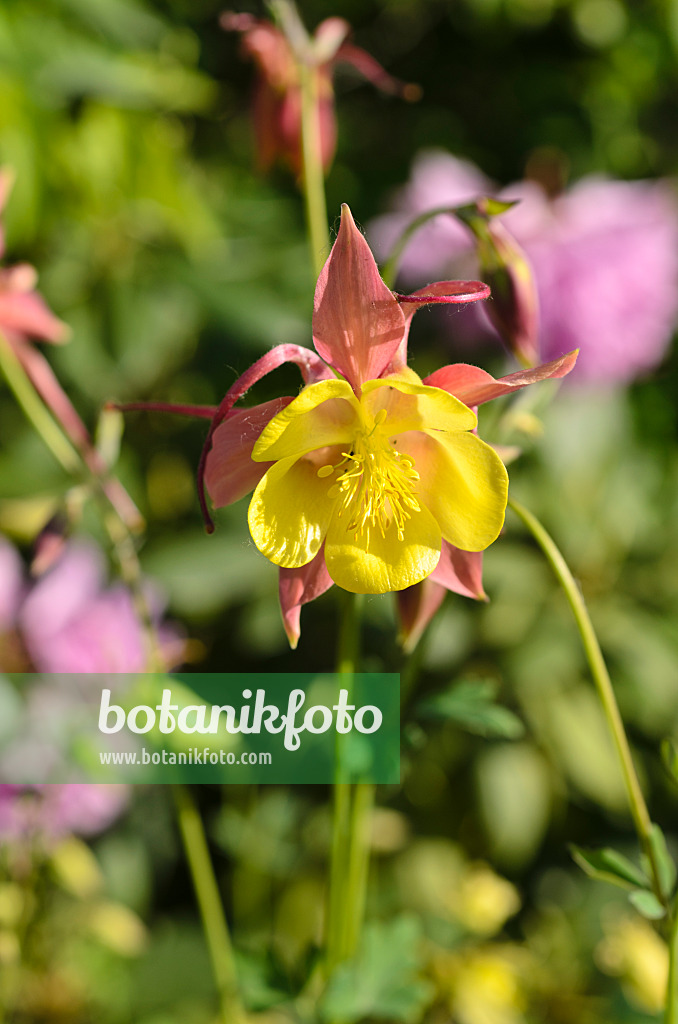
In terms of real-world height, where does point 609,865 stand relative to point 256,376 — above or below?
below

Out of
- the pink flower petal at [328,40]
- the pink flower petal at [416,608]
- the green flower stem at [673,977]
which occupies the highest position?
the pink flower petal at [328,40]

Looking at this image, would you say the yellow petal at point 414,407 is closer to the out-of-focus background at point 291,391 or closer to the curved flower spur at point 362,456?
the curved flower spur at point 362,456

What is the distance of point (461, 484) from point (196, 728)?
0.88ft

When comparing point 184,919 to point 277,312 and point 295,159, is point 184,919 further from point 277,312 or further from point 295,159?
point 295,159

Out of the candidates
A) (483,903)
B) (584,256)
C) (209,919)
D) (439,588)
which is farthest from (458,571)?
(584,256)

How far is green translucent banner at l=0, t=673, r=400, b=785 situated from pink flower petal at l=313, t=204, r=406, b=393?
195 millimetres

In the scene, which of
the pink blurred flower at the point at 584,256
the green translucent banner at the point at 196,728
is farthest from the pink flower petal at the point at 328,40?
the green translucent banner at the point at 196,728

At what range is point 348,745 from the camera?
517 millimetres

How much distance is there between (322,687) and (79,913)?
15.9 inches

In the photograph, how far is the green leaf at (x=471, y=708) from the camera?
20.1 inches

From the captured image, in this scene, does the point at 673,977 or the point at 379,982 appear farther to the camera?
the point at 379,982

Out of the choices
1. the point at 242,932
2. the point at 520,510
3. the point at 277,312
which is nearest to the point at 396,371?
the point at 520,510

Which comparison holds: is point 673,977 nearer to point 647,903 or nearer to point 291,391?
point 647,903

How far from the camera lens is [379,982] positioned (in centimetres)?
59
